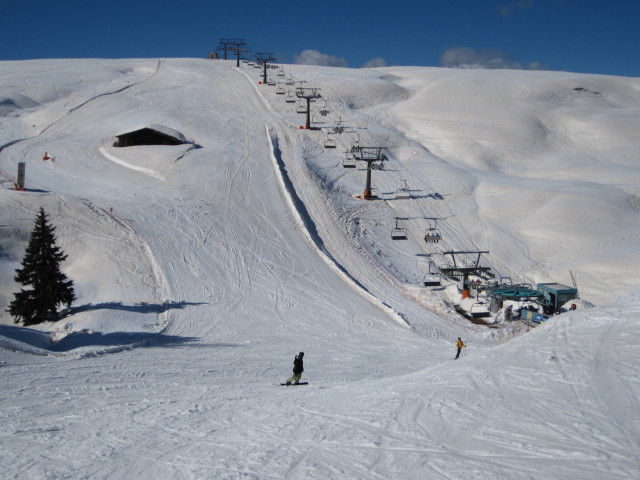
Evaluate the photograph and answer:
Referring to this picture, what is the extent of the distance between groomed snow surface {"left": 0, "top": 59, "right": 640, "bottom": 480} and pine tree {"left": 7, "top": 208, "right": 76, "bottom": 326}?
106 centimetres

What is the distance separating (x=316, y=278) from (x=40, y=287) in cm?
966

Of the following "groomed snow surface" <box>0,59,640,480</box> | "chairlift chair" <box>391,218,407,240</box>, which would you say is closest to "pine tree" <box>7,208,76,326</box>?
"groomed snow surface" <box>0,59,640,480</box>

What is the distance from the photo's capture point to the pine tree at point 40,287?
1716cm

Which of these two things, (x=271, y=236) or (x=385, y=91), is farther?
(x=385, y=91)

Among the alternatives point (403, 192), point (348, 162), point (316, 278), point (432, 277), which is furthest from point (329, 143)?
point (316, 278)

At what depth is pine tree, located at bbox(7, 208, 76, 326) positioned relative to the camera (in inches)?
675

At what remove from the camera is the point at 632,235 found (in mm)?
27609

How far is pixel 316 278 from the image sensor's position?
73.6 ft

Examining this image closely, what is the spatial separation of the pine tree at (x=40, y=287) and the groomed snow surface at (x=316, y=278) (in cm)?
106

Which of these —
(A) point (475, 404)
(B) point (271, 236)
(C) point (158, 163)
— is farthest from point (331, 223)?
(A) point (475, 404)

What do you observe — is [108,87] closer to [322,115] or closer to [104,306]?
[322,115]

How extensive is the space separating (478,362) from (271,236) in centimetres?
1614

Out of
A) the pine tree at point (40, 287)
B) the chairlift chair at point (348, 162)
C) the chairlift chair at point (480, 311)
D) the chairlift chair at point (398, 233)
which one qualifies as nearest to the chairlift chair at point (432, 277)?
the chairlift chair at point (398, 233)

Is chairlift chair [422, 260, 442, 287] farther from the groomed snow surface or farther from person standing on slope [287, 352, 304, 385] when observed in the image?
person standing on slope [287, 352, 304, 385]
